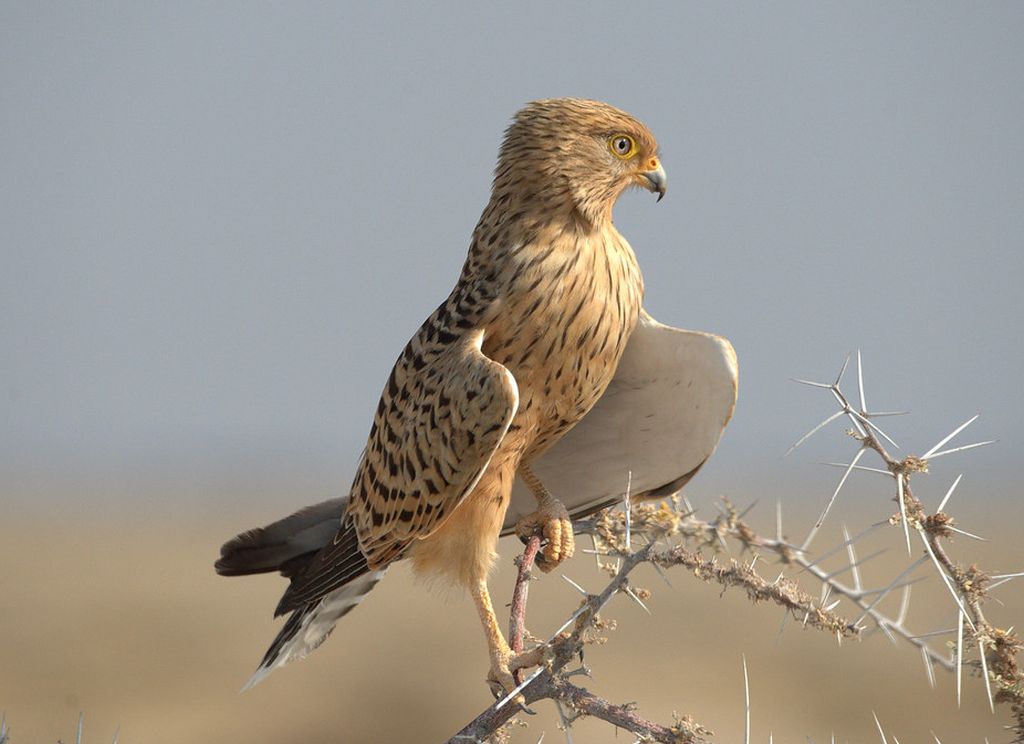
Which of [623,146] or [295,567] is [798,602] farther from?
[295,567]

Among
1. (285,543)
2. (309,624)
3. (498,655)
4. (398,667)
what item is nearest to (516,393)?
(498,655)

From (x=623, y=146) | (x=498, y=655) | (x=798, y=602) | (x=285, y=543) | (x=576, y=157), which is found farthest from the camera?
(x=285, y=543)

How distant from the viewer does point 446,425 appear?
12.8 feet

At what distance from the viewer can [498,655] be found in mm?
3826

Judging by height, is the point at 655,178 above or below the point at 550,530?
above

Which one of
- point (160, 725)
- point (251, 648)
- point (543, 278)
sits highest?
point (251, 648)

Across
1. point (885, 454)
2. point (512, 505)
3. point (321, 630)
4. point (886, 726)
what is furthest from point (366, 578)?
point (886, 726)

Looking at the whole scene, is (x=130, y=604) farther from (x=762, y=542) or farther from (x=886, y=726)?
(x=762, y=542)

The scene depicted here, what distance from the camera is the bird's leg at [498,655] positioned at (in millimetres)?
3658

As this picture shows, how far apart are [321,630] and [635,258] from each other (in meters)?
1.84

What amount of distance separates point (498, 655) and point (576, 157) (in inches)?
66.1

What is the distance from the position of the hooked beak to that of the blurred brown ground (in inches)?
193

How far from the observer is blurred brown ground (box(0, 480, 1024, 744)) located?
491 inches

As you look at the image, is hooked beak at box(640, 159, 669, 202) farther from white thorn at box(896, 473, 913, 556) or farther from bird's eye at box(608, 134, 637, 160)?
white thorn at box(896, 473, 913, 556)
